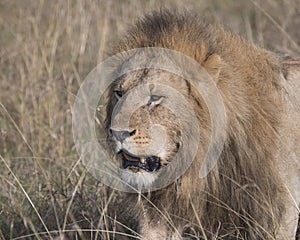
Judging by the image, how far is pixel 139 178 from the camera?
11.8 feet

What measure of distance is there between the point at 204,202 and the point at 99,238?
76cm

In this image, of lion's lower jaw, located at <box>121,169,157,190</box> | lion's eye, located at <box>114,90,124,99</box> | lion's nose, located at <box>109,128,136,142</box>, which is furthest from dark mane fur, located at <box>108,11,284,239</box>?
lion's nose, located at <box>109,128,136,142</box>

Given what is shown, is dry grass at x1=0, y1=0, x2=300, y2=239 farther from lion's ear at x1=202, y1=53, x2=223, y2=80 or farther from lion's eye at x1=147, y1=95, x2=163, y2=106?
lion's ear at x1=202, y1=53, x2=223, y2=80

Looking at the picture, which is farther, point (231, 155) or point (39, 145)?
point (39, 145)

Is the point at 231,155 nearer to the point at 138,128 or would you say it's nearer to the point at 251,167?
the point at 251,167

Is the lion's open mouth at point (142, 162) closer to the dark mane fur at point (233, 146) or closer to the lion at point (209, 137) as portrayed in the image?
the lion at point (209, 137)

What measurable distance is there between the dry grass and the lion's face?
727mm

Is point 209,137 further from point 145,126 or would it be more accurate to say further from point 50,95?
point 50,95

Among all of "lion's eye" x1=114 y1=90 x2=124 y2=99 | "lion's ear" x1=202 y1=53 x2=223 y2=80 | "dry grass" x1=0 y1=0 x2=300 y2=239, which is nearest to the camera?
"lion's ear" x1=202 y1=53 x2=223 y2=80

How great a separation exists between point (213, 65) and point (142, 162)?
535 millimetres

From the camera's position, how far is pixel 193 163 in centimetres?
363

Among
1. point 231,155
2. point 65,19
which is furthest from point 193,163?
point 65,19

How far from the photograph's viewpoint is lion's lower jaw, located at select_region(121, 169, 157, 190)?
142 inches

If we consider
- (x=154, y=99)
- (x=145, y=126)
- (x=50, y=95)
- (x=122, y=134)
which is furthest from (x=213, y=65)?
(x=50, y=95)
